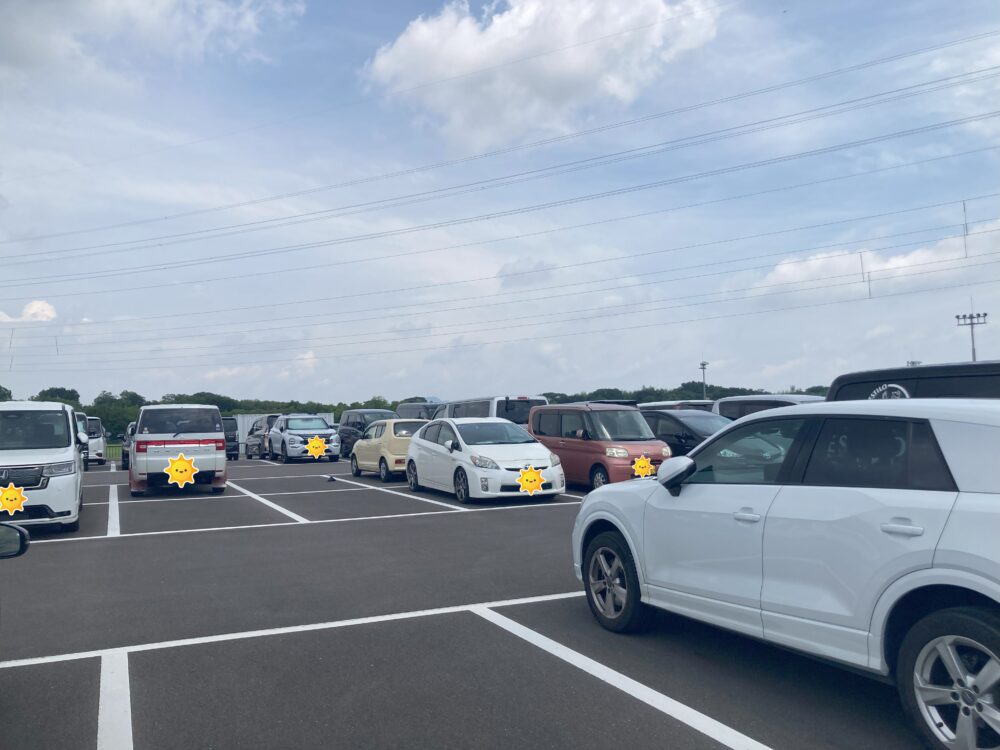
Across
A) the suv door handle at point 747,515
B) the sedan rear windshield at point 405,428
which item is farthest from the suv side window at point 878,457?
the sedan rear windshield at point 405,428

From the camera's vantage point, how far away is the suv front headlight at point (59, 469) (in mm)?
11859

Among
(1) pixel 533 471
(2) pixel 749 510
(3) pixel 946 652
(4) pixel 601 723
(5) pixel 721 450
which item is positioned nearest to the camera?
(3) pixel 946 652

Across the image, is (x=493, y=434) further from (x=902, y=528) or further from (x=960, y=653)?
(x=960, y=653)

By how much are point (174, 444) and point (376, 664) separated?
13.4 meters

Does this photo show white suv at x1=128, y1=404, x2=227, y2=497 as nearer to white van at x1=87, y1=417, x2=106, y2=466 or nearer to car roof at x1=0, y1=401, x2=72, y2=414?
car roof at x1=0, y1=401, x2=72, y2=414

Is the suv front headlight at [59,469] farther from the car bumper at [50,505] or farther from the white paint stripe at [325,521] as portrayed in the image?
the white paint stripe at [325,521]

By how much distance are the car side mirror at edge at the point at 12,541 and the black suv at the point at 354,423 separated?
2792cm

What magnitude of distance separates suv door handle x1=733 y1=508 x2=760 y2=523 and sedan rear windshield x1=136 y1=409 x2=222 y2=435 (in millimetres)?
15037

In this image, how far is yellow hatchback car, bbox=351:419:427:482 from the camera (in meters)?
20.3

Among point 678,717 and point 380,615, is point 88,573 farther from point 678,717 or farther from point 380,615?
point 678,717

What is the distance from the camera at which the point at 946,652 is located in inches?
158

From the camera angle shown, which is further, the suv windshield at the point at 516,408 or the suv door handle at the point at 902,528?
the suv windshield at the point at 516,408

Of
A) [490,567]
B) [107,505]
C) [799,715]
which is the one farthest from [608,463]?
[799,715]

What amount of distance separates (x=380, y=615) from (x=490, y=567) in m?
2.29
